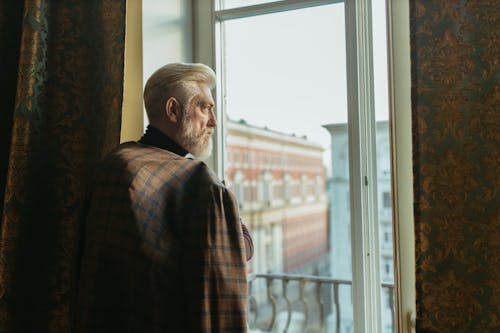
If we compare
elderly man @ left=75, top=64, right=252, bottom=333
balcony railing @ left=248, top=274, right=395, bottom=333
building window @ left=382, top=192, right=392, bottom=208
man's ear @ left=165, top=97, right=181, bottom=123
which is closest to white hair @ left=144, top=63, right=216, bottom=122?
man's ear @ left=165, top=97, right=181, bottom=123

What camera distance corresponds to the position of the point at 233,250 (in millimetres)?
1232

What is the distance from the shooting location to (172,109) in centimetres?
140

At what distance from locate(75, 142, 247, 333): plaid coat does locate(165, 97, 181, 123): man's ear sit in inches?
7.0

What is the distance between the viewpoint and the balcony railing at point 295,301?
190 cm

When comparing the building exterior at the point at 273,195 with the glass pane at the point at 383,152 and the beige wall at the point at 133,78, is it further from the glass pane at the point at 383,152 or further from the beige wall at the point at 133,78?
the beige wall at the point at 133,78

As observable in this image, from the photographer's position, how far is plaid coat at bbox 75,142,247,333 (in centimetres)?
118

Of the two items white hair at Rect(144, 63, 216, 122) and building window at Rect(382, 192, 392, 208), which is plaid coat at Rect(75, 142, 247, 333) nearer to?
white hair at Rect(144, 63, 216, 122)

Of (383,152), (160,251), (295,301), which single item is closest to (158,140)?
(160,251)

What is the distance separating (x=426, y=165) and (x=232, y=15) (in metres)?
1.09

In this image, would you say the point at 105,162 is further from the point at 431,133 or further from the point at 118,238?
the point at 431,133

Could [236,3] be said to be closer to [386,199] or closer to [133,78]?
[133,78]

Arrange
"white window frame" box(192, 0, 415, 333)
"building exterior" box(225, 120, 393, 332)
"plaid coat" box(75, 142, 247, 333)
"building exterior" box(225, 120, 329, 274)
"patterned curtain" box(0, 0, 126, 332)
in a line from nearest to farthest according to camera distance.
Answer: "plaid coat" box(75, 142, 247, 333) < "white window frame" box(192, 0, 415, 333) < "patterned curtain" box(0, 0, 126, 332) < "building exterior" box(225, 120, 393, 332) < "building exterior" box(225, 120, 329, 274)

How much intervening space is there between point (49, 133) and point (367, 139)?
1204 millimetres

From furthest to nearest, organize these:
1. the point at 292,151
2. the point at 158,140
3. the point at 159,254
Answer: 1. the point at 292,151
2. the point at 158,140
3. the point at 159,254
